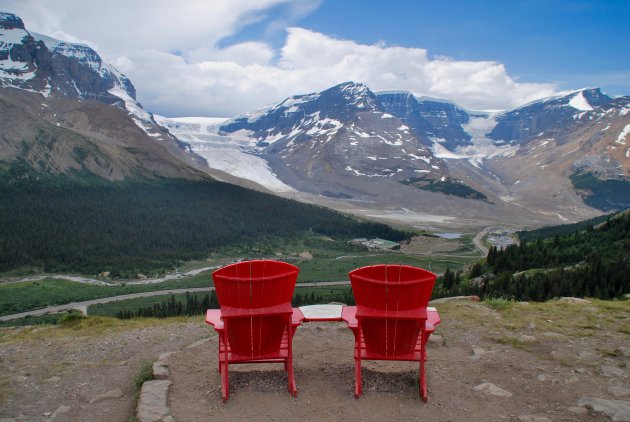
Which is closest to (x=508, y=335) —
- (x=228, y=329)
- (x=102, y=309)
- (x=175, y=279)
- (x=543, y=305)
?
(x=543, y=305)

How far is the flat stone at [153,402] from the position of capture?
8.09m

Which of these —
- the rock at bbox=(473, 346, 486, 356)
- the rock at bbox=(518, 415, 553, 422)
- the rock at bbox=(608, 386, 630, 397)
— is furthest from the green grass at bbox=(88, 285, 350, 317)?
the rock at bbox=(518, 415, 553, 422)

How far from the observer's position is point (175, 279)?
93.0m

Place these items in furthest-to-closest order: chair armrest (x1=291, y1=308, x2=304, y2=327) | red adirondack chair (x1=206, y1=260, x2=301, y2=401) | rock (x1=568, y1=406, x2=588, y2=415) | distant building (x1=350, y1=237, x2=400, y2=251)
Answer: distant building (x1=350, y1=237, x2=400, y2=251)
chair armrest (x1=291, y1=308, x2=304, y2=327)
red adirondack chair (x1=206, y1=260, x2=301, y2=401)
rock (x1=568, y1=406, x2=588, y2=415)

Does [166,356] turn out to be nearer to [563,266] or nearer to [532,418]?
[532,418]

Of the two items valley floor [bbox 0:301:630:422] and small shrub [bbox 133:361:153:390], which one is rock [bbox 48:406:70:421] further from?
small shrub [bbox 133:361:153:390]

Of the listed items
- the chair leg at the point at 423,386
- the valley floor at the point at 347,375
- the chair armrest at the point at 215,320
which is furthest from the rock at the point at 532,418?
the chair armrest at the point at 215,320

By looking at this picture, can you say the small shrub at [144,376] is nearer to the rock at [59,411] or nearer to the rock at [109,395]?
the rock at [109,395]

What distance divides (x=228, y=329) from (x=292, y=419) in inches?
78.6

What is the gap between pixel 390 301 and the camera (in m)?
9.01

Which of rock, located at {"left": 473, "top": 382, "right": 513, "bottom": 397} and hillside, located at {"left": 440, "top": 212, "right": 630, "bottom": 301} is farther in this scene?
hillside, located at {"left": 440, "top": 212, "right": 630, "bottom": 301}

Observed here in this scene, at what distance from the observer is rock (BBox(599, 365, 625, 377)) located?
30.8ft

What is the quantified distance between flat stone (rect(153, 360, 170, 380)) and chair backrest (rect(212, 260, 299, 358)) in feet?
4.82

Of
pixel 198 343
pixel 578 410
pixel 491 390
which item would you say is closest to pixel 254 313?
pixel 198 343
